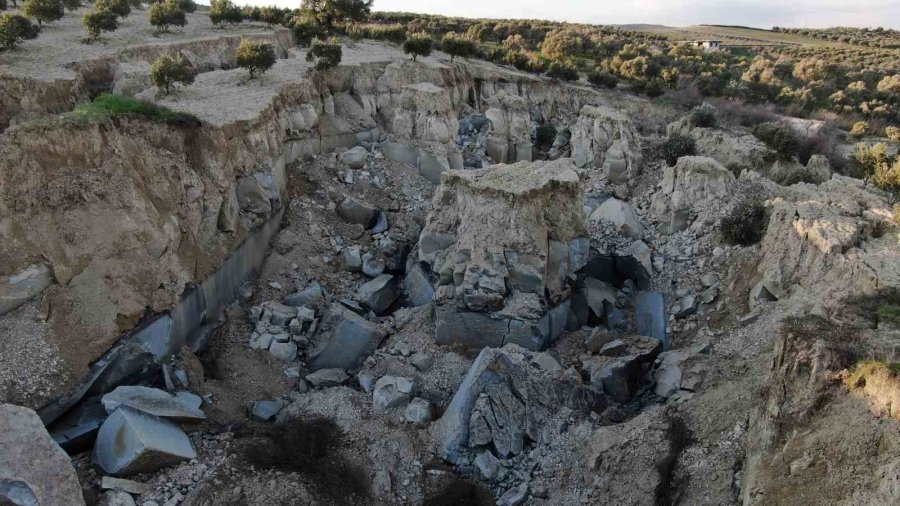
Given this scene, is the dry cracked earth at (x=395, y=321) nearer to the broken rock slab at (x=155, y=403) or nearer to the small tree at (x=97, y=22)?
the broken rock slab at (x=155, y=403)

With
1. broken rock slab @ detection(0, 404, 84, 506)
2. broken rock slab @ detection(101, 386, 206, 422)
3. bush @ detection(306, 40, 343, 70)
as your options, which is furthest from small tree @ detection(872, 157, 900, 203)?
broken rock slab @ detection(0, 404, 84, 506)

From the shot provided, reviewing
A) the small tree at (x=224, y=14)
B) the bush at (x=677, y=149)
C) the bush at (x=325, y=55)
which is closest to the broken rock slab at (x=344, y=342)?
the bush at (x=325, y=55)

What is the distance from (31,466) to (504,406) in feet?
25.3

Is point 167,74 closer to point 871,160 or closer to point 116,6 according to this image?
point 116,6

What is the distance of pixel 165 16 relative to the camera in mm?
26156

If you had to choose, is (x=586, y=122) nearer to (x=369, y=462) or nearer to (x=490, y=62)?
(x=490, y=62)

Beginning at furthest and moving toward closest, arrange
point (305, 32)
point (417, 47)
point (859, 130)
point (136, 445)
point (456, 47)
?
point (456, 47), point (305, 32), point (859, 130), point (417, 47), point (136, 445)

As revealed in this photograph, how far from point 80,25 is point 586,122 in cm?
2170

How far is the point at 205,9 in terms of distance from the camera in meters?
36.9

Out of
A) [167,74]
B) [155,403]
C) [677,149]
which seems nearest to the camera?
[155,403]

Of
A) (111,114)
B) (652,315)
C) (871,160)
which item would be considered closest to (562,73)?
(871,160)

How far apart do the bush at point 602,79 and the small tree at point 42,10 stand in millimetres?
24277

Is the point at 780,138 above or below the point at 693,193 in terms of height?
above

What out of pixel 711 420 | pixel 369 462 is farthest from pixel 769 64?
pixel 369 462
